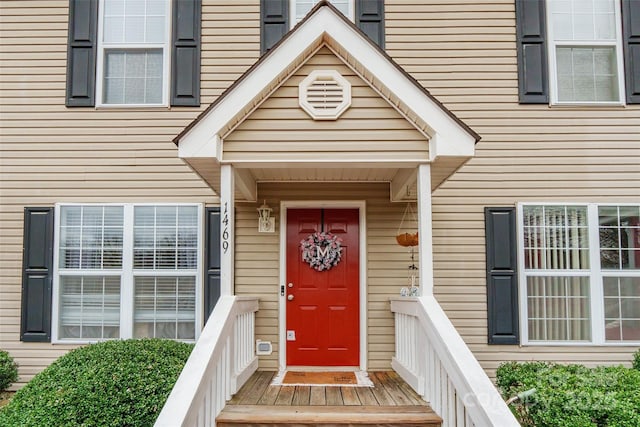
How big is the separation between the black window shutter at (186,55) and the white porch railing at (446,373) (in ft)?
11.3

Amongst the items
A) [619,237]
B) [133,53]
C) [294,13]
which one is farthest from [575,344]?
[133,53]

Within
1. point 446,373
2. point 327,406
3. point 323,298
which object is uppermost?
point 323,298

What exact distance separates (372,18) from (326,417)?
449cm

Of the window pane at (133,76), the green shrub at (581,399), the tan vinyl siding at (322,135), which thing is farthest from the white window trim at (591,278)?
the window pane at (133,76)

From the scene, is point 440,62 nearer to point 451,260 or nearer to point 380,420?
point 451,260

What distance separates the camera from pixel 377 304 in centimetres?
574

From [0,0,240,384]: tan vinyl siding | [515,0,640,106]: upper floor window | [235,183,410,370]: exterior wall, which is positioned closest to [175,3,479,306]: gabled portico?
[235,183,410,370]: exterior wall

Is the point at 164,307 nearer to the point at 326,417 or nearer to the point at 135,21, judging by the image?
the point at 326,417

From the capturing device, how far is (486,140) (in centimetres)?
593

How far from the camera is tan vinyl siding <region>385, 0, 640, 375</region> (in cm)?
584

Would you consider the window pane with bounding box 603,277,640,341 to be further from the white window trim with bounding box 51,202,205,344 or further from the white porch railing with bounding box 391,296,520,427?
the white window trim with bounding box 51,202,205,344

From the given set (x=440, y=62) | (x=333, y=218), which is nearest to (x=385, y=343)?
(x=333, y=218)

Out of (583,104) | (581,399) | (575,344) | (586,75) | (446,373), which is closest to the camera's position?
(446,373)

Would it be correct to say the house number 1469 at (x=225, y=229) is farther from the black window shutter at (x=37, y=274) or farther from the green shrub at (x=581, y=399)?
the black window shutter at (x=37, y=274)
